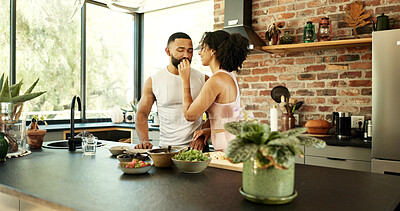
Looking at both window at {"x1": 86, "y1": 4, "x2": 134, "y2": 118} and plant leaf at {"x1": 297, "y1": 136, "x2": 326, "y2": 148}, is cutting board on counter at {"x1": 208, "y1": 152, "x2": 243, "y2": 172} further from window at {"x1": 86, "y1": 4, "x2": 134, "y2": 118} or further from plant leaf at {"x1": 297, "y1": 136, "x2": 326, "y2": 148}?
window at {"x1": 86, "y1": 4, "x2": 134, "y2": 118}

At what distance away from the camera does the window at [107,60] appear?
187 inches

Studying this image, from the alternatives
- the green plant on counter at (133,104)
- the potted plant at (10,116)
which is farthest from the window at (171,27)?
the potted plant at (10,116)

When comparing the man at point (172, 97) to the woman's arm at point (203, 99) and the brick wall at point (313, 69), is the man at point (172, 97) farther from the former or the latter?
the brick wall at point (313, 69)

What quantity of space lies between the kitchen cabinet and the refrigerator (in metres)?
0.07

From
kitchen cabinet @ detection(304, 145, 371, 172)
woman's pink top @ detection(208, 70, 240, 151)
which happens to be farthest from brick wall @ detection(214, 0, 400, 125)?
woman's pink top @ detection(208, 70, 240, 151)

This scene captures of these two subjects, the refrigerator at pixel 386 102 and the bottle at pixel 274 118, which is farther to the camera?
the bottle at pixel 274 118

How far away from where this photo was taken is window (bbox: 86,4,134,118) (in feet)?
15.5

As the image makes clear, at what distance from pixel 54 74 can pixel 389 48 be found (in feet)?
12.6

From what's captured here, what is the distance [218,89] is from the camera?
204 cm

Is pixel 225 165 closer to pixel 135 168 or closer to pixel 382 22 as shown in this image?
pixel 135 168

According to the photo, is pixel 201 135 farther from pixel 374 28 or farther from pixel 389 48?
pixel 374 28

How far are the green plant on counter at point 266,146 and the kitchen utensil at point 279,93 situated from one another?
8.77 ft

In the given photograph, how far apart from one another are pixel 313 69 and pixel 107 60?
304 cm

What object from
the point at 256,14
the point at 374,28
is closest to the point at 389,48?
the point at 374,28
